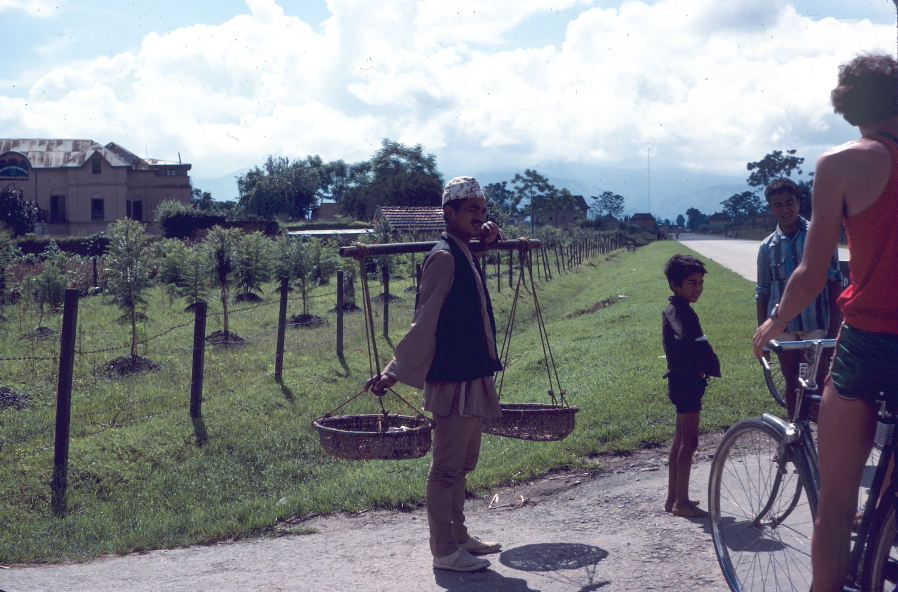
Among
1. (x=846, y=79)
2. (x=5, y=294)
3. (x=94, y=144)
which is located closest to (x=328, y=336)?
(x=5, y=294)

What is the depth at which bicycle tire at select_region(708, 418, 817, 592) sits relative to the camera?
3.39 m

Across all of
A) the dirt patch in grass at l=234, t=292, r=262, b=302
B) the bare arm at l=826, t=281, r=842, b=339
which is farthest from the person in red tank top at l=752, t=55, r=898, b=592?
the dirt patch in grass at l=234, t=292, r=262, b=302

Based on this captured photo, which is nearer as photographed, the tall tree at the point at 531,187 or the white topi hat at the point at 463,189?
the white topi hat at the point at 463,189

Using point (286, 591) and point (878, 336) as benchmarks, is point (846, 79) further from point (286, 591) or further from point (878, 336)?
point (286, 591)

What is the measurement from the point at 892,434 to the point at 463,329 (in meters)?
2.09

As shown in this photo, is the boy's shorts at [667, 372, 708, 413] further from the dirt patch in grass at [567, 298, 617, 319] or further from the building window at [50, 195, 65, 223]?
the building window at [50, 195, 65, 223]

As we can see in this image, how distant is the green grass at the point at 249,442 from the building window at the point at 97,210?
50681mm

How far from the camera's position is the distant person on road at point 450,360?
4.18 meters

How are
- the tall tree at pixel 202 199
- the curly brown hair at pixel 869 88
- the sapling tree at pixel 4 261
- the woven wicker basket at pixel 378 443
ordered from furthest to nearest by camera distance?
the tall tree at pixel 202 199 → the sapling tree at pixel 4 261 → the woven wicker basket at pixel 378 443 → the curly brown hair at pixel 869 88

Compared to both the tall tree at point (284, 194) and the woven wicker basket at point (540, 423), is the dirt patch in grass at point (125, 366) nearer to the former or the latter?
the woven wicker basket at point (540, 423)

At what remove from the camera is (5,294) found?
16.8m

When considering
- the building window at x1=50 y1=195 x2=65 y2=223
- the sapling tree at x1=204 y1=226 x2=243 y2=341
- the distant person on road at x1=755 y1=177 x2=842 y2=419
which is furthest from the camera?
the building window at x1=50 y1=195 x2=65 y2=223

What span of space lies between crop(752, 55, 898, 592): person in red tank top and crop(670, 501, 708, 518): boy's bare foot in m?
1.88

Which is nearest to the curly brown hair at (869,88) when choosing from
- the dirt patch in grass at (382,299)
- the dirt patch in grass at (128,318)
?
the dirt patch in grass at (128,318)
